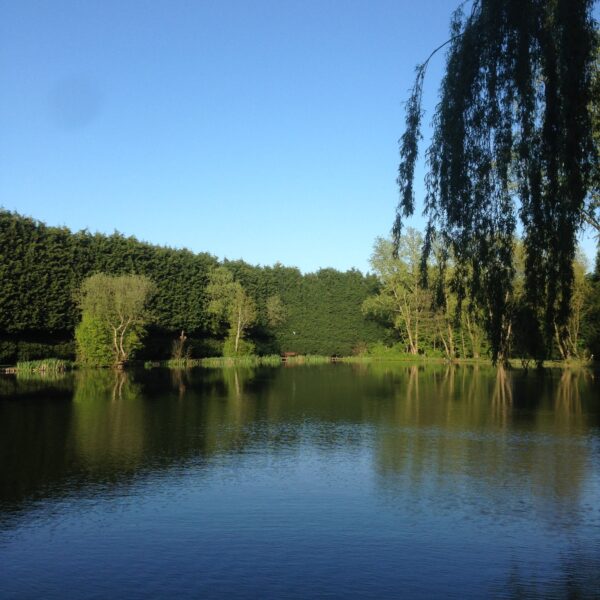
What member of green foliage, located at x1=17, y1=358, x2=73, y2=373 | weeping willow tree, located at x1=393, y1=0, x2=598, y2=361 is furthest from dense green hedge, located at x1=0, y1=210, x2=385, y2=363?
weeping willow tree, located at x1=393, y1=0, x2=598, y2=361

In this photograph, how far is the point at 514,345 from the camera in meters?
6.94

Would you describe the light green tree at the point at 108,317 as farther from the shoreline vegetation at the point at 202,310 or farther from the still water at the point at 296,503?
the still water at the point at 296,503

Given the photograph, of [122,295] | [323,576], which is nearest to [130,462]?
[323,576]

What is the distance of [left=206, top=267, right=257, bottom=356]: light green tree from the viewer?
44781 mm

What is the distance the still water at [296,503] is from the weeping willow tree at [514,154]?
98.7 inches

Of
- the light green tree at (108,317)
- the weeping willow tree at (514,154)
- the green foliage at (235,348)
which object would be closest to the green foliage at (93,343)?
the light green tree at (108,317)

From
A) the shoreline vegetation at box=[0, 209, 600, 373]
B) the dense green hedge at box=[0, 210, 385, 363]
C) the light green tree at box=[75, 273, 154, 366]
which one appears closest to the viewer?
the dense green hedge at box=[0, 210, 385, 363]

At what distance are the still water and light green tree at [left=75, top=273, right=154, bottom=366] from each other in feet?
53.7

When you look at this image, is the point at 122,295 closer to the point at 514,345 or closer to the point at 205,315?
the point at 205,315

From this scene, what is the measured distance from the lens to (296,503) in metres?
9.12

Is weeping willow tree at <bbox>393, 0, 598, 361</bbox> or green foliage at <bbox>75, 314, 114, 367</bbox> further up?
weeping willow tree at <bbox>393, 0, 598, 361</bbox>

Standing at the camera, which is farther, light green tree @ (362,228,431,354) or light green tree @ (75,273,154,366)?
light green tree @ (362,228,431,354)

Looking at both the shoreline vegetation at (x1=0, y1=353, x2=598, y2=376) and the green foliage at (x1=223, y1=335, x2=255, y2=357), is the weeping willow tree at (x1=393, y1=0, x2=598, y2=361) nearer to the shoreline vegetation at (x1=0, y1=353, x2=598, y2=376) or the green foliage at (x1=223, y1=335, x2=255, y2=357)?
the shoreline vegetation at (x1=0, y1=353, x2=598, y2=376)

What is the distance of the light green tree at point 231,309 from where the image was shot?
44.8 metres
